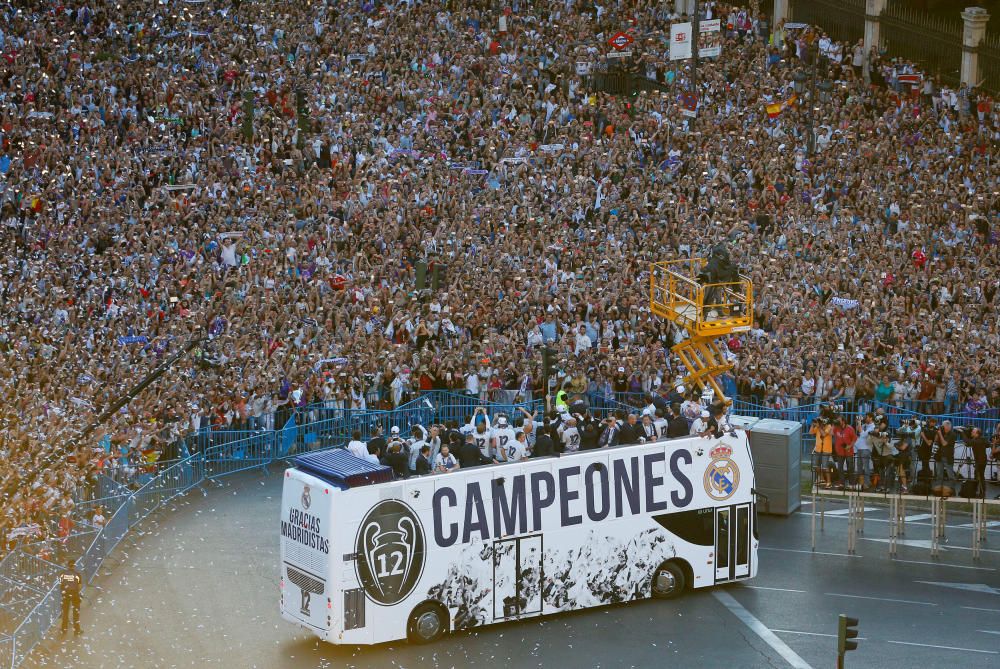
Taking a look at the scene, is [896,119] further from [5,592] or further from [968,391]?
[5,592]

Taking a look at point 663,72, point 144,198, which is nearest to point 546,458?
point 144,198

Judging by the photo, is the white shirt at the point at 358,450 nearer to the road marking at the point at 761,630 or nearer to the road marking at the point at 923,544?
the road marking at the point at 761,630

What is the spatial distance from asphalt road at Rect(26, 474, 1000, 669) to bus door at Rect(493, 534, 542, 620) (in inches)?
15.8

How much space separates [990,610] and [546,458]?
302 inches

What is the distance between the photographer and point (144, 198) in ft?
133

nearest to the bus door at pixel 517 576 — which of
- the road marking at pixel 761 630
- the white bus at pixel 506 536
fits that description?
the white bus at pixel 506 536

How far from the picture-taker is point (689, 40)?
45.1m

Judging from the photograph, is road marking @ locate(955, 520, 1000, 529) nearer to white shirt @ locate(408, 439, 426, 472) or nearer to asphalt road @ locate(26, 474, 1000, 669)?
asphalt road @ locate(26, 474, 1000, 669)

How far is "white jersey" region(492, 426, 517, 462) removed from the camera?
24609 millimetres

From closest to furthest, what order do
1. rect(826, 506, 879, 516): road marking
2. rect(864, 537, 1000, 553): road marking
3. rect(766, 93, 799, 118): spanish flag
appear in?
rect(864, 537, 1000, 553): road marking → rect(826, 506, 879, 516): road marking → rect(766, 93, 799, 118): spanish flag

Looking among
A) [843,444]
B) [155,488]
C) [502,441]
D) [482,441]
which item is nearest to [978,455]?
[843,444]

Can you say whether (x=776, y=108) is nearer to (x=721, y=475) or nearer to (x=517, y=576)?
(x=721, y=475)

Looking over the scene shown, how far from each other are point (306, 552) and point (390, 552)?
48.0 inches

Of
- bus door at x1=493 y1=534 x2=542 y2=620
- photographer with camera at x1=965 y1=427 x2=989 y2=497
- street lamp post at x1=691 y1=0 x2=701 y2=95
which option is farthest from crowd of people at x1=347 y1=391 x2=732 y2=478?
street lamp post at x1=691 y1=0 x2=701 y2=95
